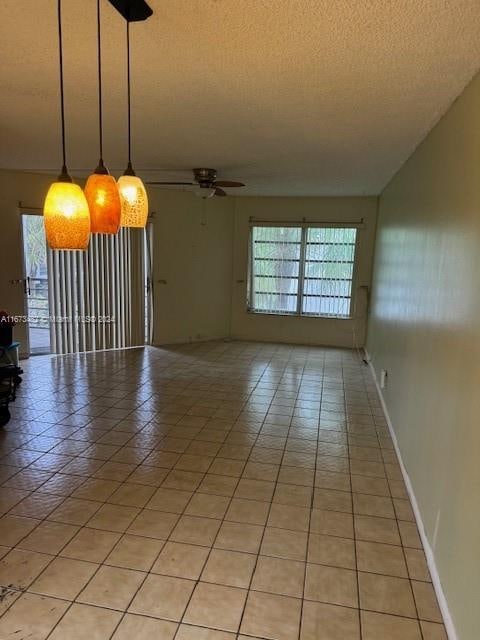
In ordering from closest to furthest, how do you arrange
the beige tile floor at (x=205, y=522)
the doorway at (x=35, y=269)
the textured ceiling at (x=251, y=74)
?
1. the textured ceiling at (x=251, y=74)
2. the beige tile floor at (x=205, y=522)
3. the doorway at (x=35, y=269)

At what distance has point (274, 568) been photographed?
78.4 inches

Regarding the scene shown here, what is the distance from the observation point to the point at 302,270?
6617 mm

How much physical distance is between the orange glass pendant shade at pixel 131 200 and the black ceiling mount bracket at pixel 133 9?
542mm

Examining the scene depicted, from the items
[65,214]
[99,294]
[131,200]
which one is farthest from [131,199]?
[99,294]

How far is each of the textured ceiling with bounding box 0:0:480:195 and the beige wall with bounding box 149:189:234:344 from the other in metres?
2.59

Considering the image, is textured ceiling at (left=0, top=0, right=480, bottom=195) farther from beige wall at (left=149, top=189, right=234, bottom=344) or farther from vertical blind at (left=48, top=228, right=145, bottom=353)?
beige wall at (left=149, top=189, right=234, bottom=344)

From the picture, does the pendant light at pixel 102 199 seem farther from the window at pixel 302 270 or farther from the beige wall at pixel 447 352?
the window at pixel 302 270

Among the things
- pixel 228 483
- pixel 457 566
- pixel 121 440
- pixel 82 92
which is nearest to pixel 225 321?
pixel 121 440

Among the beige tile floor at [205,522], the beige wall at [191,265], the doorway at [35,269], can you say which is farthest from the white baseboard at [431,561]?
the doorway at [35,269]

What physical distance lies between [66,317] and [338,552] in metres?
4.60

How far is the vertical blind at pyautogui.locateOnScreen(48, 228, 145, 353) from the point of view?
5.50 meters

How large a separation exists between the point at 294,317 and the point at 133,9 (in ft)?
18.3

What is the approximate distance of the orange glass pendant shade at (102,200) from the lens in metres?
1.53

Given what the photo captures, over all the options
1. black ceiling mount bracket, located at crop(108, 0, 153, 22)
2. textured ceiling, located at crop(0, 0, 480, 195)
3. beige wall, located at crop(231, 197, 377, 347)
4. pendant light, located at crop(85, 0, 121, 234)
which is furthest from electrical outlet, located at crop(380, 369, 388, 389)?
black ceiling mount bracket, located at crop(108, 0, 153, 22)
